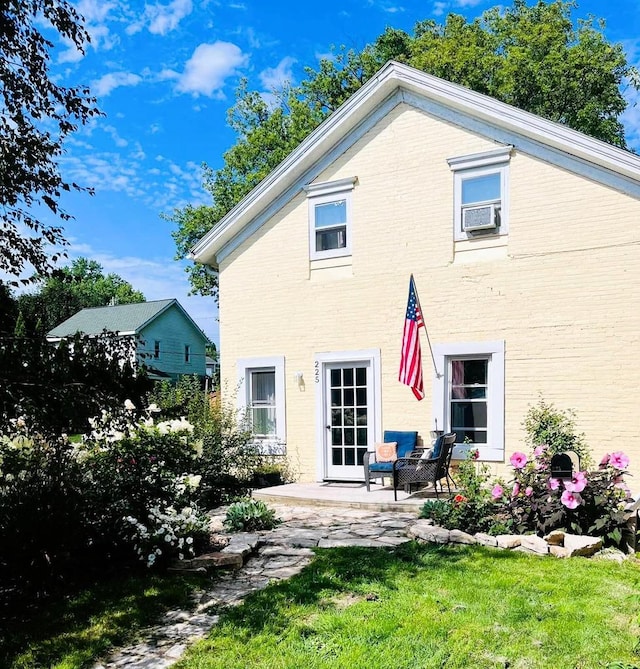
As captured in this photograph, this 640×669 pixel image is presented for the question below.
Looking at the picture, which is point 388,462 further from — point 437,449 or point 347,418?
point 347,418

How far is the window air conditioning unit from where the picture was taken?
9.53 m

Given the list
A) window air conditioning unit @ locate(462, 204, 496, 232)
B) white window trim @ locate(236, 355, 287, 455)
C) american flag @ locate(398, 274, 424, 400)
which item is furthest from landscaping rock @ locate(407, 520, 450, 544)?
window air conditioning unit @ locate(462, 204, 496, 232)

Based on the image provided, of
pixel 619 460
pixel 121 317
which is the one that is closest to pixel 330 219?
pixel 619 460

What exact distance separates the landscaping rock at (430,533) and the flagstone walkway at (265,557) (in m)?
0.13

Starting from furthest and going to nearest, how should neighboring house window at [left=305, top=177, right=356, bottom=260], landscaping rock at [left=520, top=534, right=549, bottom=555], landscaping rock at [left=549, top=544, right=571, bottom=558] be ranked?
1. neighboring house window at [left=305, top=177, right=356, bottom=260]
2. landscaping rock at [left=520, top=534, right=549, bottom=555]
3. landscaping rock at [left=549, top=544, right=571, bottom=558]

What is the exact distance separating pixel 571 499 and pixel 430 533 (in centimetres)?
152

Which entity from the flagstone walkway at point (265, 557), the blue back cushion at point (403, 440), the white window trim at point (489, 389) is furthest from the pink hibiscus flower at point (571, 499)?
the blue back cushion at point (403, 440)

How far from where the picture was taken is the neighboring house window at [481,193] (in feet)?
31.4

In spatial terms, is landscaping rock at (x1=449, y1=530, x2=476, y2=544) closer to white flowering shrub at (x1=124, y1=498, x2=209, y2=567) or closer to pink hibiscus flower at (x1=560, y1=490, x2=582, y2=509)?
pink hibiscus flower at (x1=560, y1=490, x2=582, y2=509)

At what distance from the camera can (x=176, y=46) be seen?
8.02 metres

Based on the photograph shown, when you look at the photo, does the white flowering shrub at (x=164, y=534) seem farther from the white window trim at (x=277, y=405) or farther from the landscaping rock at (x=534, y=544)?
the white window trim at (x=277, y=405)

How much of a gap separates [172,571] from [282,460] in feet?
18.8

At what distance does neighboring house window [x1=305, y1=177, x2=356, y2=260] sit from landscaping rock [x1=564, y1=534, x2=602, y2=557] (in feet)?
20.9

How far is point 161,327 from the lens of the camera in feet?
107
